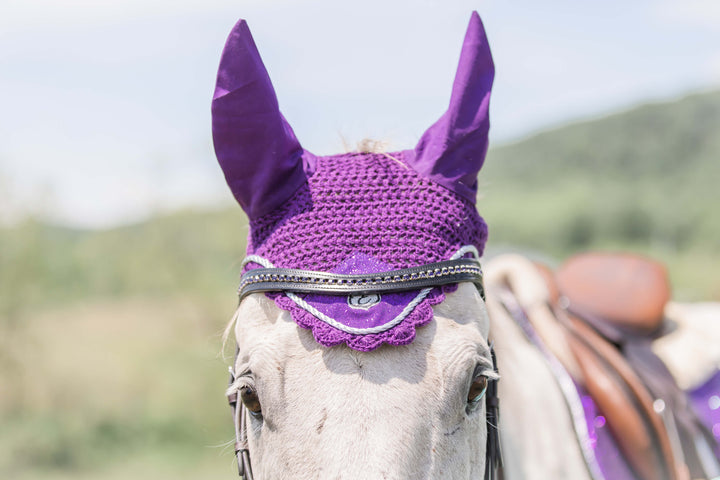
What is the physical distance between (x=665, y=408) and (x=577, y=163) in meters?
79.1

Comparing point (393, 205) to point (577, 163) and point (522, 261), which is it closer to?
point (522, 261)

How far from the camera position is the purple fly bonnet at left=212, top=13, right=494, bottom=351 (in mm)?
1627

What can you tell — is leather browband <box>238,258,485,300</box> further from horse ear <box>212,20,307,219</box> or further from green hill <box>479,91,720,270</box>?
green hill <box>479,91,720,270</box>

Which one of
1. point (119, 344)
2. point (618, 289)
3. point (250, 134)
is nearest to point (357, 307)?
point (250, 134)

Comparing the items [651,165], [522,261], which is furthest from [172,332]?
[651,165]

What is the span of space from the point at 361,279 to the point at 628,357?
2112 millimetres

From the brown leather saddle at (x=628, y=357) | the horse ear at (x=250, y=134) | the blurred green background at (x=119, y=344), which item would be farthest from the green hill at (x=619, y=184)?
the horse ear at (x=250, y=134)

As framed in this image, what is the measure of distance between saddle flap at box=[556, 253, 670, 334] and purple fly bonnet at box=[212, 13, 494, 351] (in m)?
1.59

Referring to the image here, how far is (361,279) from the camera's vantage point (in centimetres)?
163

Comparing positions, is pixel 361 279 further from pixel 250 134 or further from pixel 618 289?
pixel 618 289

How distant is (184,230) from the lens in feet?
57.6

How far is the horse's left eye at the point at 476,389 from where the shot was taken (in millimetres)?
1656

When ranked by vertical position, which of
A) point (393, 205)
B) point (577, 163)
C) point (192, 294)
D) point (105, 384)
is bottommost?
point (105, 384)

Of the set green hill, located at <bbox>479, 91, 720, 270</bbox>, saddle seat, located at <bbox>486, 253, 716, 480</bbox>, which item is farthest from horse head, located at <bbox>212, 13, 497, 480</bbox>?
green hill, located at <bbox>479, 91, 720, 270</bbox>
